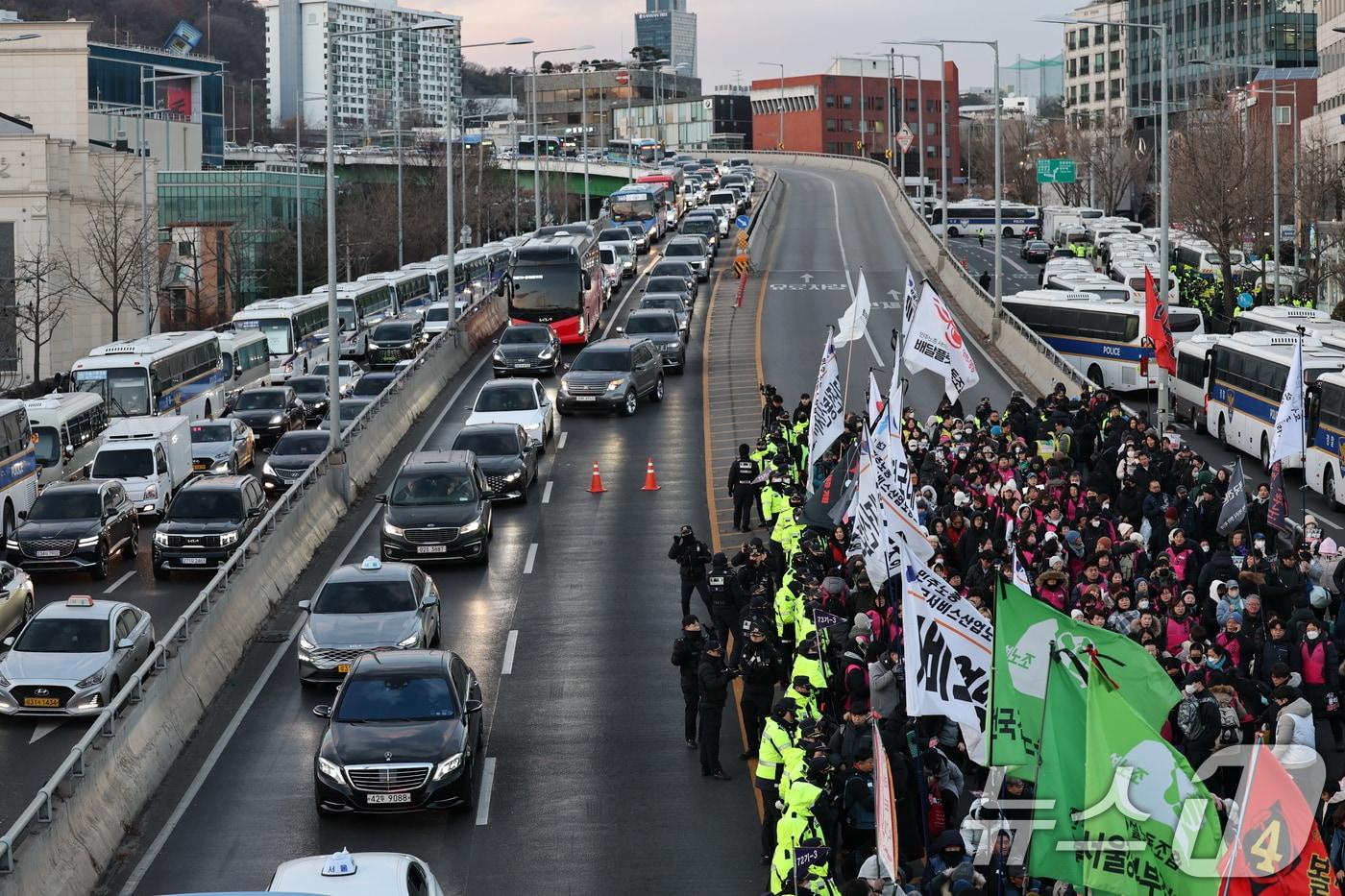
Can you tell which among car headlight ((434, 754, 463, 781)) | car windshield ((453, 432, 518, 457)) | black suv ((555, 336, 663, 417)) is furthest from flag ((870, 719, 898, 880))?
black suv ((555, 336, 663, 417))

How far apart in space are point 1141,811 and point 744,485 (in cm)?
1915

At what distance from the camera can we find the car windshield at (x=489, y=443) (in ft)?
111

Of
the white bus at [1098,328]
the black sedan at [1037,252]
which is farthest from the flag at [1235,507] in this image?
the black sedan at [1037,252]

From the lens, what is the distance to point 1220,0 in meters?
128

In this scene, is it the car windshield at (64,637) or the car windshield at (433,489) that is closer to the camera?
the car windshield at (64,637)

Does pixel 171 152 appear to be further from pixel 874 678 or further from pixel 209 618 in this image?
pixel 874 678

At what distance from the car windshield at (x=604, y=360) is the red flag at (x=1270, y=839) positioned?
32.0 m

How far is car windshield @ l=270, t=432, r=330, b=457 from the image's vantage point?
124ft

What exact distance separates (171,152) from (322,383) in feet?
250

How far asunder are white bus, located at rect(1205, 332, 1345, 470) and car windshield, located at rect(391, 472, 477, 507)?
1715cm

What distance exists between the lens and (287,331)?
5984cm

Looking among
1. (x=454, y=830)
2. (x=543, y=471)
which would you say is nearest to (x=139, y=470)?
(x=543, y=471)

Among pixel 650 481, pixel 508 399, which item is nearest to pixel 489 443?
pixel 650 481

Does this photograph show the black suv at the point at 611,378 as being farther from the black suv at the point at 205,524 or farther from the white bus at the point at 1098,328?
the white bus at the point at 1098,328
